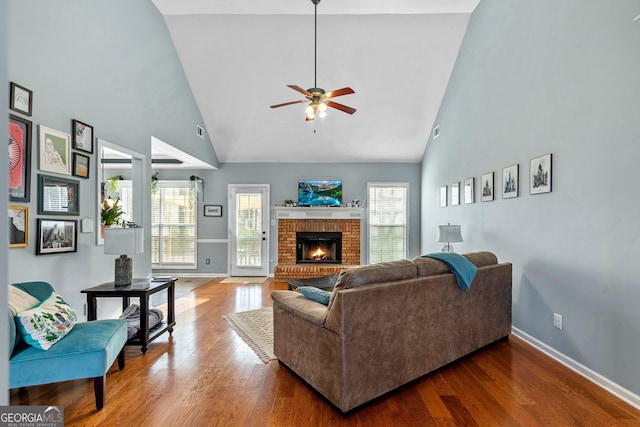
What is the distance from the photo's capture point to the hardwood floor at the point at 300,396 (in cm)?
197

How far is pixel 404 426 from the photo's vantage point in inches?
74.7

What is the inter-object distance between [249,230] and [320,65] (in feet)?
12.4

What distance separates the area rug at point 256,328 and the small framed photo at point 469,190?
3.26 metres

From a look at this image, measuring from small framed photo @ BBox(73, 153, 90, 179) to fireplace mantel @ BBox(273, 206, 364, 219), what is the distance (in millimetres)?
4019

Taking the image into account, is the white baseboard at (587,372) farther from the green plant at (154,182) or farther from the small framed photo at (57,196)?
the green plant at (154,182)

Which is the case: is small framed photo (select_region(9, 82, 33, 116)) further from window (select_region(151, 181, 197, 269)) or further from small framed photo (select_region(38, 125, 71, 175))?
window (select_region(151, 181, 197, 269))

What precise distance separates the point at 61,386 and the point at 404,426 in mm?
2550

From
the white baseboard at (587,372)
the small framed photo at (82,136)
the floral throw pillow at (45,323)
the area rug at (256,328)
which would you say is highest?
the small framed photo at (82,136)

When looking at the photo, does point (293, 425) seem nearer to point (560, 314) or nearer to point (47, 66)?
point (560, 314)

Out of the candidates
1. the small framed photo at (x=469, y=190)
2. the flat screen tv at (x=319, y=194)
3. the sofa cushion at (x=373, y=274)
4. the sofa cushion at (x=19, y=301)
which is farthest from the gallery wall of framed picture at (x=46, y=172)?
the small framed photo at (x=469, y=190)

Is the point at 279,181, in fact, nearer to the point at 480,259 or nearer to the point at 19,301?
the point at 480,259

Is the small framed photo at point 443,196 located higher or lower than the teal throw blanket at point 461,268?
higher

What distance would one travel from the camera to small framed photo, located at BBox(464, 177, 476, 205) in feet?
14.5

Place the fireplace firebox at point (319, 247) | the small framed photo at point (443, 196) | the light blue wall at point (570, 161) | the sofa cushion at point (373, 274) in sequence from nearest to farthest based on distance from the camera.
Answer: the sofa cushion at point (373, 274) → the light blue wall at point (570, 161) → the small framed photo at point (443, 196) → the fireplace firebox at point (319, 247)
